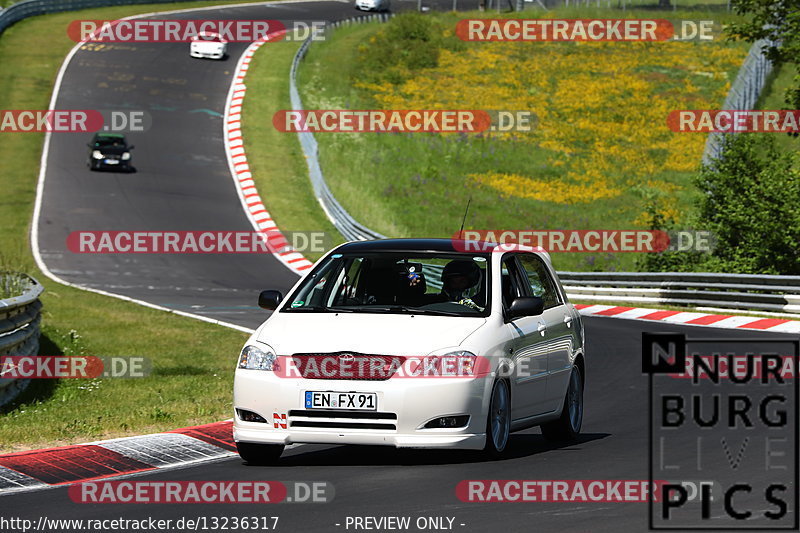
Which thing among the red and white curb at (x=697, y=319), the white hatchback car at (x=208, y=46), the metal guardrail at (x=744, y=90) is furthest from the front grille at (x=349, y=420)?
the white hatchback car at (x=208, y=46)

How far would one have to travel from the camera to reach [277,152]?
168 ft

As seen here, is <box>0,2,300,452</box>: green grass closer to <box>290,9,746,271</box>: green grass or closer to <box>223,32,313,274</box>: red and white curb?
<box>223,32,313,274</box>: red and white curb

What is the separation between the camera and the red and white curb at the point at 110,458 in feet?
31.9

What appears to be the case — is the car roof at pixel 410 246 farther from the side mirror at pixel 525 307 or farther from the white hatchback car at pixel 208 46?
the white hatchback car at pixel 208 46

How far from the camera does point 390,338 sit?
387 inches

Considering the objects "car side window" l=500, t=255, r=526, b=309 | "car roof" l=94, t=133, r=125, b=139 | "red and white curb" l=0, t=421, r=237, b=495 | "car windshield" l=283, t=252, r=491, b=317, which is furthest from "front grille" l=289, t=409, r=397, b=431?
"car roof" l=94, t=133, r=125, b=139

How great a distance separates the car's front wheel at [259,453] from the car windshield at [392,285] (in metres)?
1.10

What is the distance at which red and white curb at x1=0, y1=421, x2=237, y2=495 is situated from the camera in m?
9.71

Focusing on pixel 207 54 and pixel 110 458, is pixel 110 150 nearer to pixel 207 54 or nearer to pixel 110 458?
pixel 207 54

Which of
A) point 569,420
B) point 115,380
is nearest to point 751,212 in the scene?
point 115,380

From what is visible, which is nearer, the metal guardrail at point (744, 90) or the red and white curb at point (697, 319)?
the red and white curb at point (697, 319)

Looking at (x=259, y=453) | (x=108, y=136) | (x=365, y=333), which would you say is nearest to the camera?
(x=365, y=333)

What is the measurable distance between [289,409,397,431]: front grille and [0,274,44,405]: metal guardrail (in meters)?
4.73

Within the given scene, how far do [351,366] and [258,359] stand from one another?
728mm
